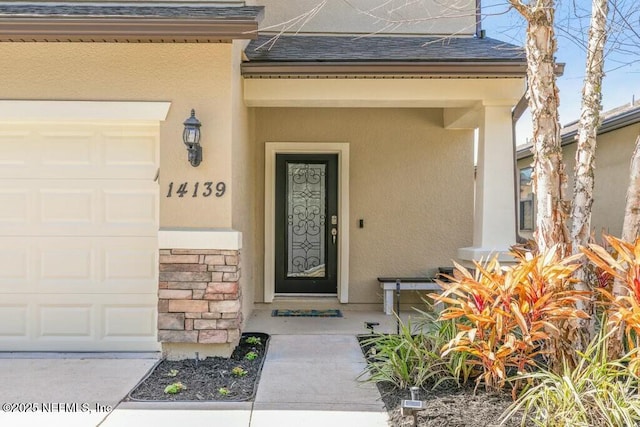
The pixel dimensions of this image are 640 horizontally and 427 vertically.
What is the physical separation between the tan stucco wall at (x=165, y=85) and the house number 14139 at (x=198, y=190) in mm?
41

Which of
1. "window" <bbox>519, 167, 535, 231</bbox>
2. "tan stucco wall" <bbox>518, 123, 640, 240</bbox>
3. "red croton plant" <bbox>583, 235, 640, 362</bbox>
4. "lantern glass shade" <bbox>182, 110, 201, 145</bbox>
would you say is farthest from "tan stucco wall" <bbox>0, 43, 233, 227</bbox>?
"window" <bbox>519, 167, 535, 231</bbox>

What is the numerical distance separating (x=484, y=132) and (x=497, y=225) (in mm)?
1167

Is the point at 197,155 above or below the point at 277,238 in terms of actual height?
above

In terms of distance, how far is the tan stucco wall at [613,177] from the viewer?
7992 mm

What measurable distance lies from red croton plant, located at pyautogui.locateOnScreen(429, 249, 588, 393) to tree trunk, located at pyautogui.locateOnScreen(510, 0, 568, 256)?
0.76 ft

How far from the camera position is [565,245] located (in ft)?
12.2

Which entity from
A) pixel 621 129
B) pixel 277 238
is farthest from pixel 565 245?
pixel 621 129

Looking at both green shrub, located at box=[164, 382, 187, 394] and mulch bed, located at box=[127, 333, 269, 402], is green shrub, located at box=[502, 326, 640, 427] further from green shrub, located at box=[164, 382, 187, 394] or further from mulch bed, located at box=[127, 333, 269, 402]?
green shrub, located at box=[164, 382, 187, 394]

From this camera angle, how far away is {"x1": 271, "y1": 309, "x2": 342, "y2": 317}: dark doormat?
669cm

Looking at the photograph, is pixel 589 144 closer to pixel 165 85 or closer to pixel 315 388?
pixel 315 388

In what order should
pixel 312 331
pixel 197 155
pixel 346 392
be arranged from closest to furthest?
pixel 346 392 < pixel 197 155 < pixel 312 331

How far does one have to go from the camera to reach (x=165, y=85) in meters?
4.78

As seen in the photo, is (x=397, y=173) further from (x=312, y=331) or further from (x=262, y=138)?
(x=312, y=331)

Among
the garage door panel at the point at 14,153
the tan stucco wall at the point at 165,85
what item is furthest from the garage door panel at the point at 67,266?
the tan stucco wall at the point at 165,85
